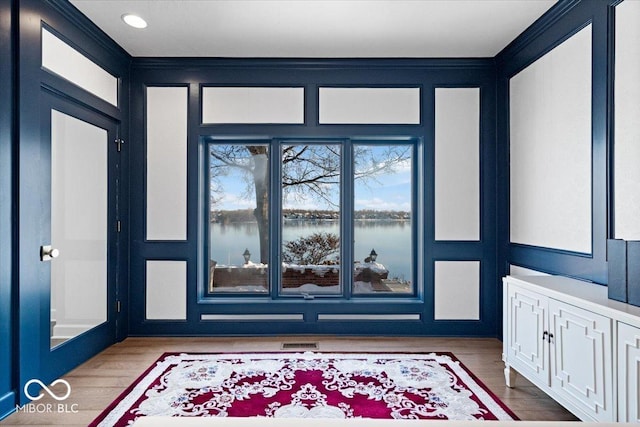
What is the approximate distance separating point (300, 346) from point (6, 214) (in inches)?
94.5

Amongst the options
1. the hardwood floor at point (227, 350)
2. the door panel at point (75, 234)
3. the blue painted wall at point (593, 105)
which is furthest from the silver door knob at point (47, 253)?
the blue painted wall at point (593, 105)

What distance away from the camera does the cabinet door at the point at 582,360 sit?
1.94m

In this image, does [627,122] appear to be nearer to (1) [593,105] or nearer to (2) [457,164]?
(1) [593,105]

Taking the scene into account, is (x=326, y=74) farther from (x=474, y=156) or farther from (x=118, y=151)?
(x=118, y=151)

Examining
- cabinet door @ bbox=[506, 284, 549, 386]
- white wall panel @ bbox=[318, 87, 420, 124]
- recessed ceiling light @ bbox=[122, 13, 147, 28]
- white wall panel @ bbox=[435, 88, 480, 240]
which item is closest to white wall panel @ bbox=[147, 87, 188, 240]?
recessed ceiling light @ bbox=[122, 13, 147, 28]

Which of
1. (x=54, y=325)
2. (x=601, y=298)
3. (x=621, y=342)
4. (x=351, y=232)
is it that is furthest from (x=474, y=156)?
(x=54, y=325)

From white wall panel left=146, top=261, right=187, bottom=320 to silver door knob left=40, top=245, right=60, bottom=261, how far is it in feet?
4.10

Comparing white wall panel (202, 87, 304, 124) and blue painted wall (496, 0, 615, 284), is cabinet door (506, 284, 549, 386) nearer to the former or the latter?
blue painted wall (496, 0, 615, 284)

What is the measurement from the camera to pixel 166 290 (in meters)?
4.04

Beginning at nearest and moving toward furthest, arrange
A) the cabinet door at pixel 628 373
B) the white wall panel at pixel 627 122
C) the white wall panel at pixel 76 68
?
the cabinet door at pixel 628 373
the white wall panel at pixel 627 122
the white wall panel at pixel 76 68

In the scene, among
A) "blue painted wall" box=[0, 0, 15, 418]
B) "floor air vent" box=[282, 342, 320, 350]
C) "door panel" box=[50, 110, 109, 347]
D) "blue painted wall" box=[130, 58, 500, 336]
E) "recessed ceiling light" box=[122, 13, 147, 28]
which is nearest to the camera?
"blue painted wall" box=[0, 0, 15, 418]

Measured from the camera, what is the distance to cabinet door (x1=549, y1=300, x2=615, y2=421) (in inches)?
76.4

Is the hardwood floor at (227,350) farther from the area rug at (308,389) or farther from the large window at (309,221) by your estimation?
the large window at (309,221)

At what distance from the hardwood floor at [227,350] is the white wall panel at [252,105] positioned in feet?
6.94
